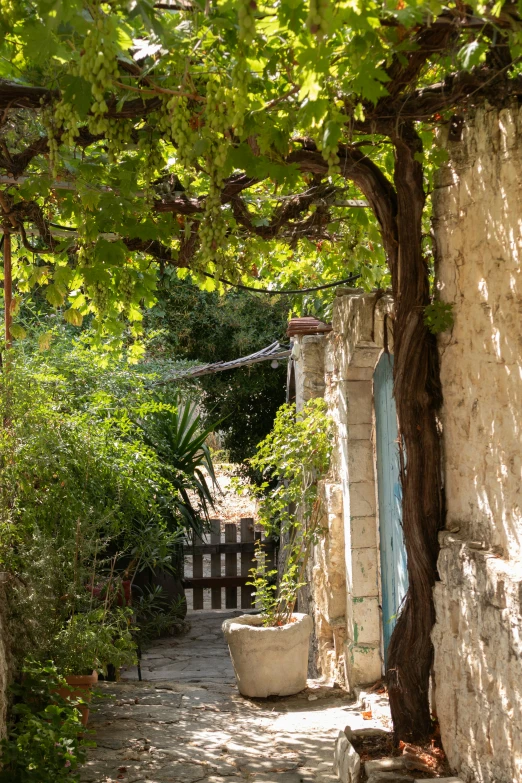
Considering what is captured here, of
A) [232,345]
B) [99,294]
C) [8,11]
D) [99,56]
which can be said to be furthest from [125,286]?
[232,345]

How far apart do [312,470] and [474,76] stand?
343 centimetres

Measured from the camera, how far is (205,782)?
146 inches

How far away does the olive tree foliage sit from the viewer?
2.51 m

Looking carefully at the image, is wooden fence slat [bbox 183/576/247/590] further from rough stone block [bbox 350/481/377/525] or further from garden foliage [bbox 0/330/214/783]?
rough stone block [bbox 350/481/377/525]

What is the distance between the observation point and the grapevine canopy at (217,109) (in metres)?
2.43

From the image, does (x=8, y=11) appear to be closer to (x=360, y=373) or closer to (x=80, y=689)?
(x=80, y=689)

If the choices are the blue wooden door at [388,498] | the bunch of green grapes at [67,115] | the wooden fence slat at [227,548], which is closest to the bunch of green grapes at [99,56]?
the bunch of green grapes at [67,115]

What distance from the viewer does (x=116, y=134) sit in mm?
3314

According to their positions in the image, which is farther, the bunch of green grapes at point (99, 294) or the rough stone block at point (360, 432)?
the rough stone block at point (360, 432)

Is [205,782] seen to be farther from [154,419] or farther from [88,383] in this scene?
[154,419]

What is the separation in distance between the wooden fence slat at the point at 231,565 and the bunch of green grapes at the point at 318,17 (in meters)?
8.21

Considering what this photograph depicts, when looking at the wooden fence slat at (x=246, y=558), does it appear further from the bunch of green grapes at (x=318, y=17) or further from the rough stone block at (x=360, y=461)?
the bunch of green grapes at (x=318, y=17)

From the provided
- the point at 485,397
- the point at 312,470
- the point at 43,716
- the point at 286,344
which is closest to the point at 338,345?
the point at 312,470

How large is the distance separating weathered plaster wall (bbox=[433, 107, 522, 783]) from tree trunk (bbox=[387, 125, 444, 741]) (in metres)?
0.08
